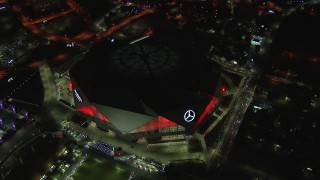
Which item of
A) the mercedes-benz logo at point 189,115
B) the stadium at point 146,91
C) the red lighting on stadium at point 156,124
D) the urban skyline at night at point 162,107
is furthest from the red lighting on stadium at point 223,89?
the red lighting on stadium at point 156,124

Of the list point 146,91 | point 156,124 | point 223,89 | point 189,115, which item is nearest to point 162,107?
point 156,124

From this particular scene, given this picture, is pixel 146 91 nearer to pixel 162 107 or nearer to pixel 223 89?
pixel 162 107

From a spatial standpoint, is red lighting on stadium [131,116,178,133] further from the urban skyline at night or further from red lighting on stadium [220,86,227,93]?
red lighting on stadium [220,86,227,93]

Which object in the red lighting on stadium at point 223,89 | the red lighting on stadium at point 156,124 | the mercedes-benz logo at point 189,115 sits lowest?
the red lighting on stadium at point 156,124

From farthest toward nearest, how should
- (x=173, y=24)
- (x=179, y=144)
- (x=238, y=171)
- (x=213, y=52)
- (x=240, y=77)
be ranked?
(x=173, y=24) < (x=213, y=52) < (x=240, y=77) < (x=179, y=144) < (x=238, y=171)

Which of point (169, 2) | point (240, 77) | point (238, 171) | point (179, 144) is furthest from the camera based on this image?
point (169, 2)

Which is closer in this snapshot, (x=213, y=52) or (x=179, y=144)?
(x=179, y=144)

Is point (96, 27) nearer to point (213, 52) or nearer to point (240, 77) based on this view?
point (213, 52)

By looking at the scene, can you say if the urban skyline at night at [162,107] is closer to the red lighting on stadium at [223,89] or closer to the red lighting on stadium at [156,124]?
the red lighting on stadium at [156,124]

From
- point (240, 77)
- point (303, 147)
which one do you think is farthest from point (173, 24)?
point (303, 147)

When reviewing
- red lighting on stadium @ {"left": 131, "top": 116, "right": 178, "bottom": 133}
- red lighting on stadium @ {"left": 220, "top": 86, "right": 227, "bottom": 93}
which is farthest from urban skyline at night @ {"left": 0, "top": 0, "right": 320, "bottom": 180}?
red lighting on stadium @ {"left": 220, "top": 86, "right": 227, "bottom": 93}
